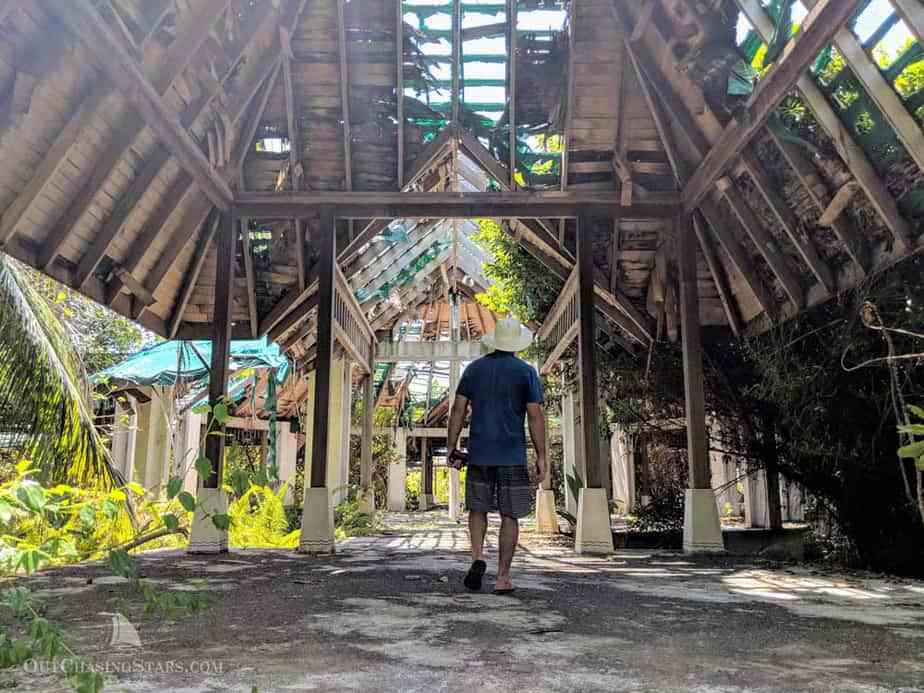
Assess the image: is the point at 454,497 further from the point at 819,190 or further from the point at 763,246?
the point at 819,190

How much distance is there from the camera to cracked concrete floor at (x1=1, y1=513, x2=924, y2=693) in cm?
176

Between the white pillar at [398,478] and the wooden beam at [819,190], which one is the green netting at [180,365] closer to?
the wooden beam at [819,190]

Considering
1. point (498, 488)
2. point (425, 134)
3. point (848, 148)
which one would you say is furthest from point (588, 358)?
point (498, 488)

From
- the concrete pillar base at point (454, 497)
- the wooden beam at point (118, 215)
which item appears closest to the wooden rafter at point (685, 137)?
the wooden beam at point (118, 215)

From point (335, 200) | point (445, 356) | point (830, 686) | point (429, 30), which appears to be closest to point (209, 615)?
point (830, 686)

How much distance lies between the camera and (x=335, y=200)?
601 centimetres

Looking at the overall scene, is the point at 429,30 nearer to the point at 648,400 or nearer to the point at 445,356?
the point at 648,400

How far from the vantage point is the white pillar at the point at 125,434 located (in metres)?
11.4

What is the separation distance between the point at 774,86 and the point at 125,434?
1195 centimetres

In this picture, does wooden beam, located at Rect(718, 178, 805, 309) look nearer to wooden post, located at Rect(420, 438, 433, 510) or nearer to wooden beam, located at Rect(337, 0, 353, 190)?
wooden beam, located at Rect(337, 0, 353, 190)

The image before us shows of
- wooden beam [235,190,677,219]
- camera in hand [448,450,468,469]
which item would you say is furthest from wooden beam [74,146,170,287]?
camera in hand [448,450,468,469]

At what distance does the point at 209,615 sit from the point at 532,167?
4925 millimetres

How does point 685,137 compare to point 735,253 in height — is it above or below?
above

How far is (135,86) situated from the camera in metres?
4.07
